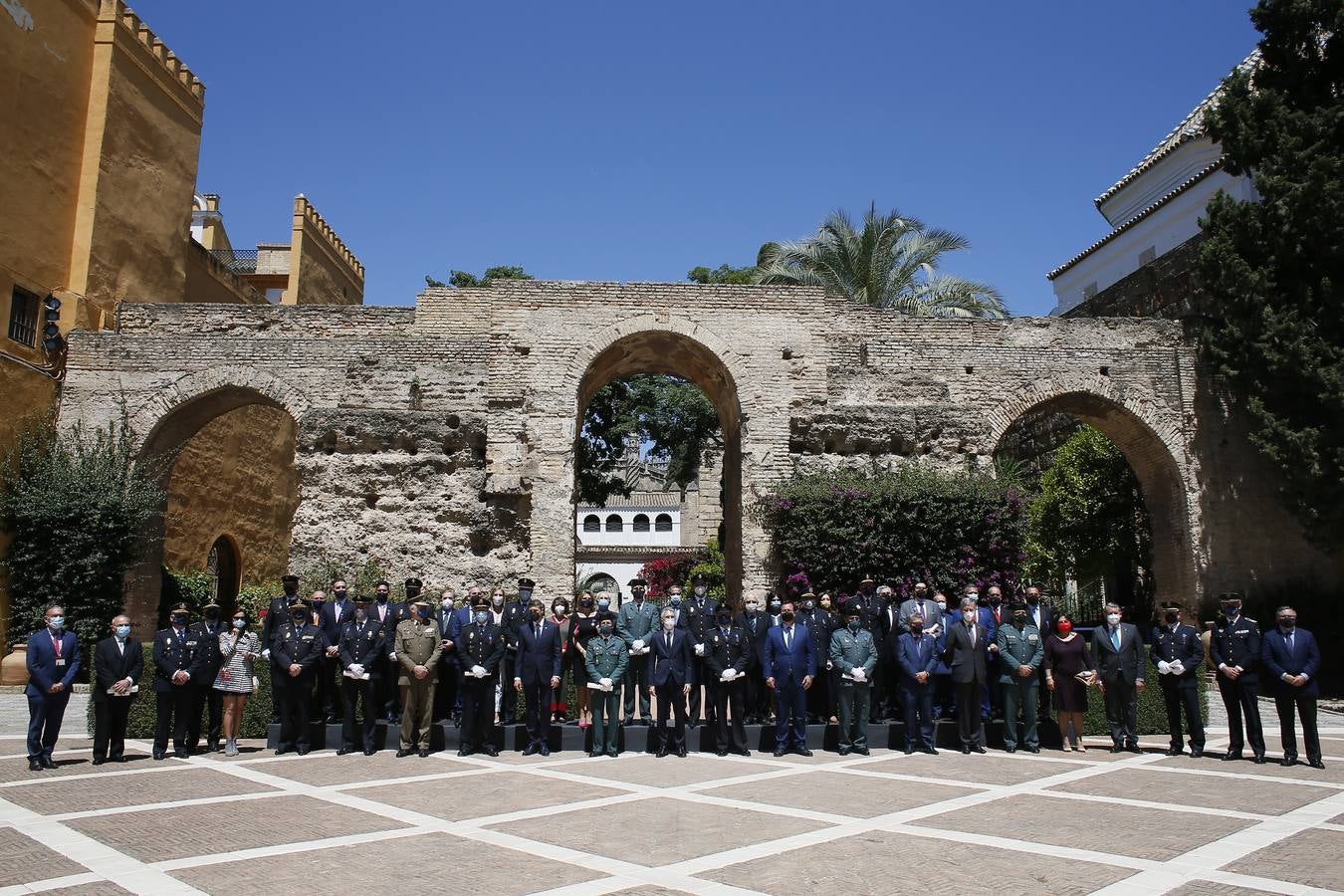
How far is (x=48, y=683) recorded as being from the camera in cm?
867

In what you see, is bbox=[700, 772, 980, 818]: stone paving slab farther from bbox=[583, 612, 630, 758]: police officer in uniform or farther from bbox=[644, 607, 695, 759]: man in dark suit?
bbox=[583, 612, 630, 758]: police officer in uniform

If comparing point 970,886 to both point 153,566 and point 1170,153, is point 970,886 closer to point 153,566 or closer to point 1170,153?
point 153,566

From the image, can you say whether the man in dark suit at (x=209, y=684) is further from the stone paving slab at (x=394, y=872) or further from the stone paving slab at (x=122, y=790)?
the stone paving slab at (x=394, y=872)

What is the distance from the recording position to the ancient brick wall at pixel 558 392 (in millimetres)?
15422

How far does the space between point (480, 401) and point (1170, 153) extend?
20.5 meters

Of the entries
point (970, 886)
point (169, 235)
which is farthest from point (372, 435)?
point (970, 886)

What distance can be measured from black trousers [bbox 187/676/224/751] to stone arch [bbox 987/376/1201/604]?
12031mm

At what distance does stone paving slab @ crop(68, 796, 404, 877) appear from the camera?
18.8 ft

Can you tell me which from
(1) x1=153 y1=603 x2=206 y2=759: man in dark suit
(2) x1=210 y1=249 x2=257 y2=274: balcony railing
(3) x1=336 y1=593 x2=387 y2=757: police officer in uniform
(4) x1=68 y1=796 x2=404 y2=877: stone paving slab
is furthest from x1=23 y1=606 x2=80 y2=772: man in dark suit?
(2) x1=210 y1=249 x2=257 y2=274: balcony railing

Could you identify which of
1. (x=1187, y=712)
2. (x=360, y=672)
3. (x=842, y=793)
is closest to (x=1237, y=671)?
(x=1187, y=712)

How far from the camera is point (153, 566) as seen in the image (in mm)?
16906

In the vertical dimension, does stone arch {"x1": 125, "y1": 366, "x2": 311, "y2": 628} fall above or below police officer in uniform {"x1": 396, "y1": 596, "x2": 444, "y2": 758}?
above

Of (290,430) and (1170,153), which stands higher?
(1170,153)

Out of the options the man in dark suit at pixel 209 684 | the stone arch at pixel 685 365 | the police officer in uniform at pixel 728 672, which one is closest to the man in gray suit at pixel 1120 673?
the police officer in uniform at pixel 728 672
